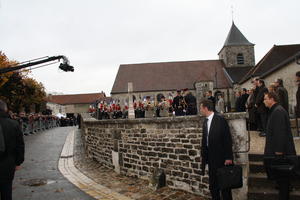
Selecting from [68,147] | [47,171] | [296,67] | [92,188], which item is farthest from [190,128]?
[296,67]

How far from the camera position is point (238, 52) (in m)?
52.5

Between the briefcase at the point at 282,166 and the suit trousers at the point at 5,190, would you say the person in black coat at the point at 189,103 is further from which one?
the suit trousers at the point at 5,190

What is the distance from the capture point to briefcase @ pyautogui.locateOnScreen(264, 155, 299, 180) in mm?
3920

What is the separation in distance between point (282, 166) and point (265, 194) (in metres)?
1.27

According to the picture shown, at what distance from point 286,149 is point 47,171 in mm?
7587

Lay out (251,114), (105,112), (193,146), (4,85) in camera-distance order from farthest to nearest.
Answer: (4,85) → (105,112) → (251,114) → (193,146)

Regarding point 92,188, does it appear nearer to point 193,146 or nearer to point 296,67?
point 193,146

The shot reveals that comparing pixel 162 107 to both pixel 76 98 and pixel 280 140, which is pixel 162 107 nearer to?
pixel 280 140

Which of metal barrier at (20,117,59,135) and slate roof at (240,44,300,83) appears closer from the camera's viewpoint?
metal barrier at (20,117,59,135)

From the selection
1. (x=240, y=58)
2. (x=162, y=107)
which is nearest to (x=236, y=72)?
(x=240, y=58)

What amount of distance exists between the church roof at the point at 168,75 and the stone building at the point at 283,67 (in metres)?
15.6

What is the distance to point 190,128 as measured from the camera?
607 centimetres

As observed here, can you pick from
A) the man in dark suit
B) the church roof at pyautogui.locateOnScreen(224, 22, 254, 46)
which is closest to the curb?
the man in dark suit

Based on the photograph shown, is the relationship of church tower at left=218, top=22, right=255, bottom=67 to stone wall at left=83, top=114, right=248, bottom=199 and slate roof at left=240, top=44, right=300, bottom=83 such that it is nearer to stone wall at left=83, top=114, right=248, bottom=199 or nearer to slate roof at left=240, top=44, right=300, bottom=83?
slate roof at left=240, top=44, right=300, bottom=83
